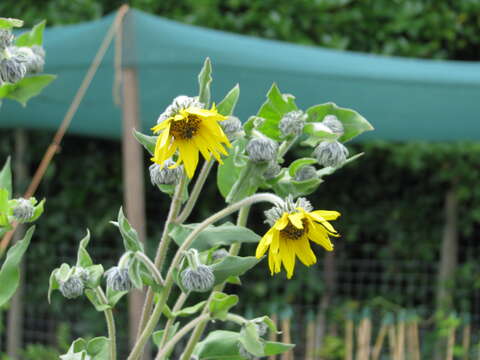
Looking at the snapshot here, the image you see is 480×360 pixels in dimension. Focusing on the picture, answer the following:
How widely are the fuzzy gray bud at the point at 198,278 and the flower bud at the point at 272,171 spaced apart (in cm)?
15

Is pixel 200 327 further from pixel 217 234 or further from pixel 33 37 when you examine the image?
pixel 33 37

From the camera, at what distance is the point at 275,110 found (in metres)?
1.06

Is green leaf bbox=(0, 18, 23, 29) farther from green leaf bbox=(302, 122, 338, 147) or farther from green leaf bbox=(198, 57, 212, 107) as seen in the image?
green leaf bbox=(302, 122, 338, 147)

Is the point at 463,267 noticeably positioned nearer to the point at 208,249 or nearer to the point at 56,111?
the point at 56,111

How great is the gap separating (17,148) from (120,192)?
62 cm

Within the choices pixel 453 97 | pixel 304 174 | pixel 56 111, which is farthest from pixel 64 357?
pixel 56 111

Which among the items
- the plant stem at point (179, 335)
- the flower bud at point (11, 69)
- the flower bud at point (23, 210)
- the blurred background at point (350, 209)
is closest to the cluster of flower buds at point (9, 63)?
the flower bud at point (11, 69)

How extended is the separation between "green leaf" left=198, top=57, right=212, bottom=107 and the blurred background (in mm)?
3519

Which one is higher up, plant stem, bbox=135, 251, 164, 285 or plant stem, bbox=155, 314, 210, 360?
plant stem, bbox=135, 251, 164, 285

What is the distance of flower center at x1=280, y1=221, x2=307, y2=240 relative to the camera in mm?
925

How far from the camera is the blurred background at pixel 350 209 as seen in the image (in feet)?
14.8

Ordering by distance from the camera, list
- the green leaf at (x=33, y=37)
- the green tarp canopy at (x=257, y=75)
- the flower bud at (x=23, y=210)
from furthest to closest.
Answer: the green tarp canopy at (x=257, y=75)
the green leaf at (x=33, y=37)
the flower bud at (x=23, y=210)

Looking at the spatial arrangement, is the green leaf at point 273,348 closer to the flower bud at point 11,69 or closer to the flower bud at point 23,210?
the flower bud at point 23,210

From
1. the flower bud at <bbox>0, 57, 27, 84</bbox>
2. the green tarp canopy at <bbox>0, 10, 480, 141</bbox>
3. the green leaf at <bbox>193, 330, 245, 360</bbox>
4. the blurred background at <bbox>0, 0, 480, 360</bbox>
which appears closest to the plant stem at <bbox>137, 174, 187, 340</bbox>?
the green leaf at <bbox>193, 330, 245, 360</bbox>
